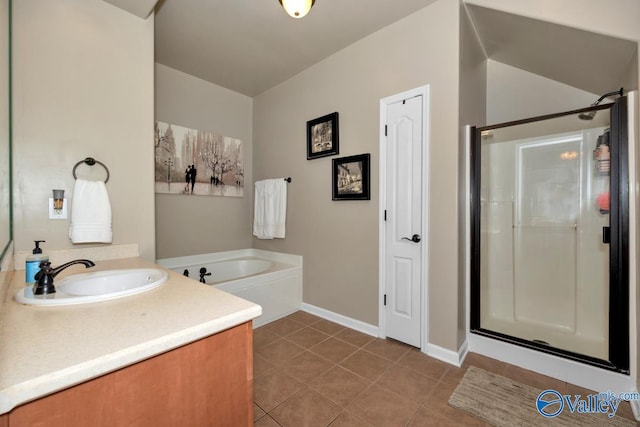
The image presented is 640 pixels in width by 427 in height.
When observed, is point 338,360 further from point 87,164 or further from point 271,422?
point 87,164

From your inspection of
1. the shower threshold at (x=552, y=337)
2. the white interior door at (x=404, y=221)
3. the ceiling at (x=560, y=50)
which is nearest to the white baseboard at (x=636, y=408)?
the shower threshold at (x=552, y=337)

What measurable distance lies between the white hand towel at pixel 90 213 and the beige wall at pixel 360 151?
182cm

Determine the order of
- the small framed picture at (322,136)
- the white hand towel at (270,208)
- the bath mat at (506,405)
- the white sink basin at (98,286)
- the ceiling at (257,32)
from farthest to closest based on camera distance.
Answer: the white hand towel at (270,208) → the small framed picture at (322,136) → the ceiling at (257,32) → the bath mat at (506,405) → the white sink basin at (98,286)

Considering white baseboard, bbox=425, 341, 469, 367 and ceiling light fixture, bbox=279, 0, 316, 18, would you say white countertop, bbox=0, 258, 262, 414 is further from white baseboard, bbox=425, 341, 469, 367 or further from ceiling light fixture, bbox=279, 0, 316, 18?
white baseboard, bbox=425, 341, 469, 367

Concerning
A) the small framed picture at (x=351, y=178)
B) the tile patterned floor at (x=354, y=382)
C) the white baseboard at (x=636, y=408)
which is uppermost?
the small framed picture at (x=351, y=178)

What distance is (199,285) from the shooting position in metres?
1.18

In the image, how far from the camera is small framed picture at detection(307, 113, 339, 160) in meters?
2.71

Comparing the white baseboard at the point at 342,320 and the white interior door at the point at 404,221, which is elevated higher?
the white interior door at the point at 404,221

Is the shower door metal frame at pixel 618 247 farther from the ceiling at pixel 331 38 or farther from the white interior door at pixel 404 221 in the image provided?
the white interior door at pixel 404 221

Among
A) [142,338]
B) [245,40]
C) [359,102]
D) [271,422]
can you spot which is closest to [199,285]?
[142,338]

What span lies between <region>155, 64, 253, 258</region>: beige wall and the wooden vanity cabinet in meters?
2.56

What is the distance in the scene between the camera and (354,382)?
1802 mm

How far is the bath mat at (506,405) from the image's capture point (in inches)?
57.4

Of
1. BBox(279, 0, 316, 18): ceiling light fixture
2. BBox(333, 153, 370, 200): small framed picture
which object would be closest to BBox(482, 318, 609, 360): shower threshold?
BBox(333, 153, 370, 200): small framed picture
